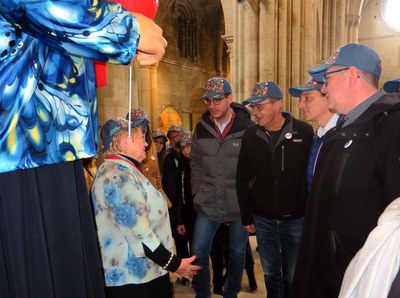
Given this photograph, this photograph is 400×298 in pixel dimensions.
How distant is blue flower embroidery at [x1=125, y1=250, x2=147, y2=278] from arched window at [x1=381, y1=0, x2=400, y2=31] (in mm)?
24731

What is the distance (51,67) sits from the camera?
1046 millimetres

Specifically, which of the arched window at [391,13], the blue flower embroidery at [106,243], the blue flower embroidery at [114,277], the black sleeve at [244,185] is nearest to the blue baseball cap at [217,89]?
the black sleeve at [244,185]

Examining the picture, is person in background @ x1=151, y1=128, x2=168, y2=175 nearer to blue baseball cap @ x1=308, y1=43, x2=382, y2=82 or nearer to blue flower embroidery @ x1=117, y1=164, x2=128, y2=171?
blue flower embroidery @ x1=117, y1=164, x2=128, y2=171

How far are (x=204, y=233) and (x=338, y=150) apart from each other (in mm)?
2186

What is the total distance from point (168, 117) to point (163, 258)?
62.4 ft

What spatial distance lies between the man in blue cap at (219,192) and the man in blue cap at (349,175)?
5.44 feet

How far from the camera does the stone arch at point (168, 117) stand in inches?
802

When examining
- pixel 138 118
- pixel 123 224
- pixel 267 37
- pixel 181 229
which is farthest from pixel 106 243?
pixel 267 37

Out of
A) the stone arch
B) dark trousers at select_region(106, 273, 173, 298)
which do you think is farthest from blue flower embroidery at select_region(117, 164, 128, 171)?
the stone arch

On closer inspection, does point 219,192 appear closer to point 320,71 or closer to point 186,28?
point 320,71

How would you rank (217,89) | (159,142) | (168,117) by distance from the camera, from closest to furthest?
(217,89) < (159,142) < (168,117)

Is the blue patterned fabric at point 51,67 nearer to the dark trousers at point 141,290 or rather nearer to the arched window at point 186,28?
the dark trousers at point 141,290

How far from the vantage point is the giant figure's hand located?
1095mm

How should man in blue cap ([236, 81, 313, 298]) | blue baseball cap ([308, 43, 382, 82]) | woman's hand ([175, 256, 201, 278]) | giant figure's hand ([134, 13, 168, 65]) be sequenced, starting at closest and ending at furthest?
giant figure's hand ([134, 13, 168, 65]) < blue baseball cap ([308, 43, 382, 82]) < woman's hand ([175, 256, 201, 278]) < man in blue cap ([236, 81, 313, 298])
